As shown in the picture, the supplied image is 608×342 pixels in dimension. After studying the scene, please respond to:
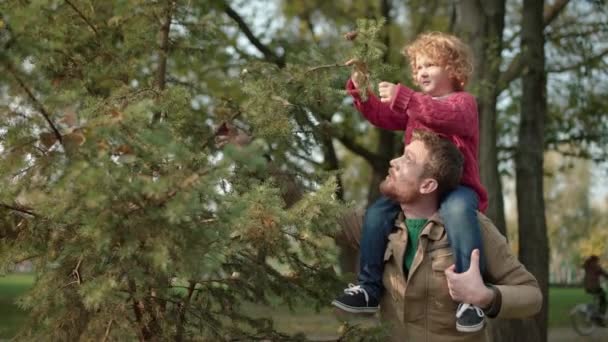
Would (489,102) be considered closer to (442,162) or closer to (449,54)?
(449,54)

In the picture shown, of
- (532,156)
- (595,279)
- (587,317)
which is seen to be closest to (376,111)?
(532,156)

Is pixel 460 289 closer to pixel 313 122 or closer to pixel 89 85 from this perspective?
pixel 313 122

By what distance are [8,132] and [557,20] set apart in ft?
39.3

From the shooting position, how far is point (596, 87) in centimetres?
1335

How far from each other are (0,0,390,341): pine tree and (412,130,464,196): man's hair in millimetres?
423

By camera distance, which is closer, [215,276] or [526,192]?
[215,276]

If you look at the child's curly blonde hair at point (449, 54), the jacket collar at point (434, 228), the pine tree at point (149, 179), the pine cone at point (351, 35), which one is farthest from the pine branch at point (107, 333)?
the child's curly blonde hair at point (449, 54)

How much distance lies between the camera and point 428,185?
130 inches

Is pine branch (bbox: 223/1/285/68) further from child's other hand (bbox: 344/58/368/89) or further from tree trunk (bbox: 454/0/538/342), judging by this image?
child's other hand (bbox: 344/58/368/89)

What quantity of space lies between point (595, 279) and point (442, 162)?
38.5ft

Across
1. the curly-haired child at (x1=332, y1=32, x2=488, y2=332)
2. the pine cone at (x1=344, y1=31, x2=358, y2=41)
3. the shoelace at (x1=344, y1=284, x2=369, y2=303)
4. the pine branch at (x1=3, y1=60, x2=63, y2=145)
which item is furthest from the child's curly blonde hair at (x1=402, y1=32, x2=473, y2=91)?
the pine branch at (x1=3, y1=60, x2=63, y2=145)

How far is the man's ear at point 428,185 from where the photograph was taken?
3.29 meters

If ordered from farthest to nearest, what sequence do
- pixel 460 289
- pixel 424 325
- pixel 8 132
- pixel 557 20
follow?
1. pixel 557 20
2. pixel 424 325
3. pixel 460 289
4. pixel 8 132

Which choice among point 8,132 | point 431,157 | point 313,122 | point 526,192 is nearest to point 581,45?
point 526,192
